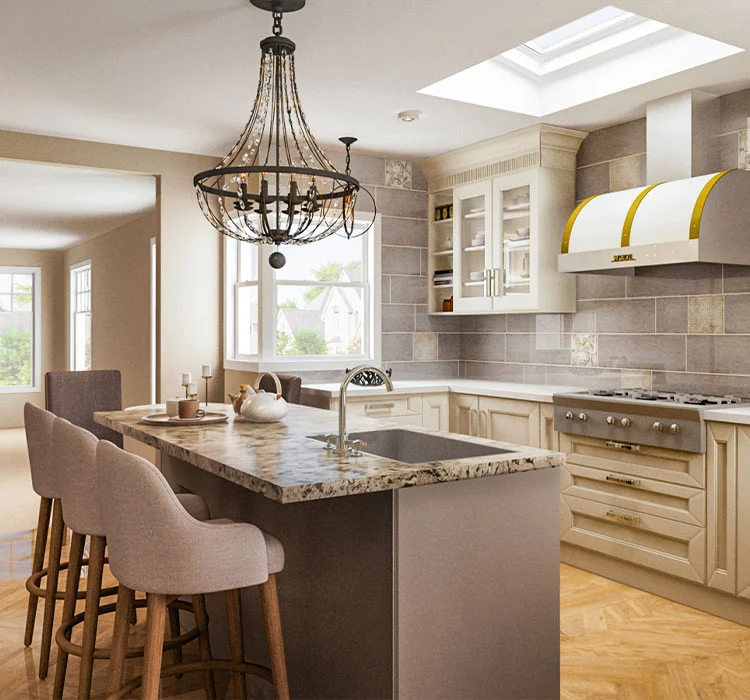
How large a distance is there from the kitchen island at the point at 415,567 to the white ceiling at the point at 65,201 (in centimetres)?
367

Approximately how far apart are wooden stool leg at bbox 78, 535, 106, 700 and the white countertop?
8.34ft

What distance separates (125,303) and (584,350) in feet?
18.1

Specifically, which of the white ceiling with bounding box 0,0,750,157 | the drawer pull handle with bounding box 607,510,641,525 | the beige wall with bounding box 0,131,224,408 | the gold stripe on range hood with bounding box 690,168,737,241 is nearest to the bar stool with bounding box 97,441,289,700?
the white ceiling with bounding box 0,0,750,157

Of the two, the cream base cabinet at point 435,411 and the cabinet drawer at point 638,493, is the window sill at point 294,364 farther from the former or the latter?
the cabinet drawer at point 638,493

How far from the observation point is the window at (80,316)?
1017 cm

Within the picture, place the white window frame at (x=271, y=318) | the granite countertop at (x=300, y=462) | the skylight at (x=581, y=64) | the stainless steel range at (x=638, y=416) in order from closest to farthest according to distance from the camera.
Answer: the granite countertop at (x=300, y=462), the stainless steel range at (x=638, y=416), the skylight at (x=581, y=64), the white window frame at (x=271, y=318)

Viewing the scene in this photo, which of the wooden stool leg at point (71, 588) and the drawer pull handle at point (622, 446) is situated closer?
the wooden stool leg at point (71, 588)

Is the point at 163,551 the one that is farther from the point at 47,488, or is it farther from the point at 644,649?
the point at 644,649

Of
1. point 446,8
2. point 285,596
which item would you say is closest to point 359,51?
point 446,8

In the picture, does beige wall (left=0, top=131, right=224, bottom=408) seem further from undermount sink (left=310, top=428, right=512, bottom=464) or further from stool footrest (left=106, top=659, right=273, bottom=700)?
stool footrest (left=106, top=659, right=273, bottom=700)

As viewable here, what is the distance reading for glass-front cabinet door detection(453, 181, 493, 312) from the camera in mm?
5121

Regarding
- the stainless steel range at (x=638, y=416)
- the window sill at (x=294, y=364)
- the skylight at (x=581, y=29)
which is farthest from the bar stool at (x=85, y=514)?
the skylight at (x=581, y=29)

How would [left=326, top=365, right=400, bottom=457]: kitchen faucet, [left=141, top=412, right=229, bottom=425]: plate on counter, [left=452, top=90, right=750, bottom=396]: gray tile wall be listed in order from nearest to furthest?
1. [left=326, top=365, right=400, bottom=457]: kitchen faucet
2. [left=141, top=412, right=229, bottom=425]: plate on counter
3. [left=452, top=90, right=750, bottom=396]: gray tile wall

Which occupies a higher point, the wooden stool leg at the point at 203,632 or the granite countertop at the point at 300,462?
the granite countertop at the point at 300,462
